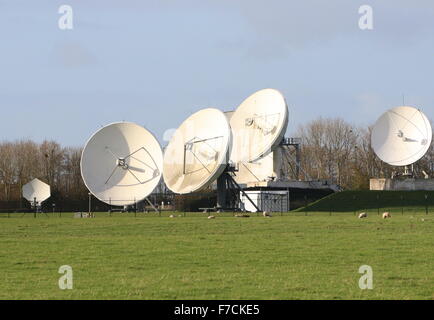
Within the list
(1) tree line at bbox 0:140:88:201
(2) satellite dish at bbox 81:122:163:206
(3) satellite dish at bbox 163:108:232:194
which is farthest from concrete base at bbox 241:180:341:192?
(1) tree line at bbox 0:140:88:201

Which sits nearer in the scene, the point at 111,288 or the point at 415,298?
the point at 415,298

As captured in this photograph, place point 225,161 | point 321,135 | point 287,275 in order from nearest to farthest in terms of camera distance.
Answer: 1. point 287,275
2. point 225,161
3. point 321,135

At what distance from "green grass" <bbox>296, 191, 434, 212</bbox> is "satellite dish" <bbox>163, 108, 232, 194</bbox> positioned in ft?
32.8

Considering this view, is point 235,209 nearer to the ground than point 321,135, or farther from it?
nearer to the ground

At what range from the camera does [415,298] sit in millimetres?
14555

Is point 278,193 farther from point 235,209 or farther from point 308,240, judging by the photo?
point 308,240

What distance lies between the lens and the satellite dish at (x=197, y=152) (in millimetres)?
73500

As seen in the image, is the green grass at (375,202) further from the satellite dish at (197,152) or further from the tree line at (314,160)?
the tree line at (314,160)

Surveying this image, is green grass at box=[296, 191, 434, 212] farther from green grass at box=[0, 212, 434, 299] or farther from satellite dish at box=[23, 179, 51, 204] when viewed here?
green grass at box=[0, 212, 434, 299]

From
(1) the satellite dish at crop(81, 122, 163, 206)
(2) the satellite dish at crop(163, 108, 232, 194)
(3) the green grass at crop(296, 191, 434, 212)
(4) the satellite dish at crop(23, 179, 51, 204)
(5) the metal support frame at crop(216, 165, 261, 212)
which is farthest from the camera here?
(4) the satellite dish at crop(23, 179, 51, 204)

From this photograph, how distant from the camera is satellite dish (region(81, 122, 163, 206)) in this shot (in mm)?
74125

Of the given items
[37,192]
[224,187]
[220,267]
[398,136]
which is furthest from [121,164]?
[220,267]
